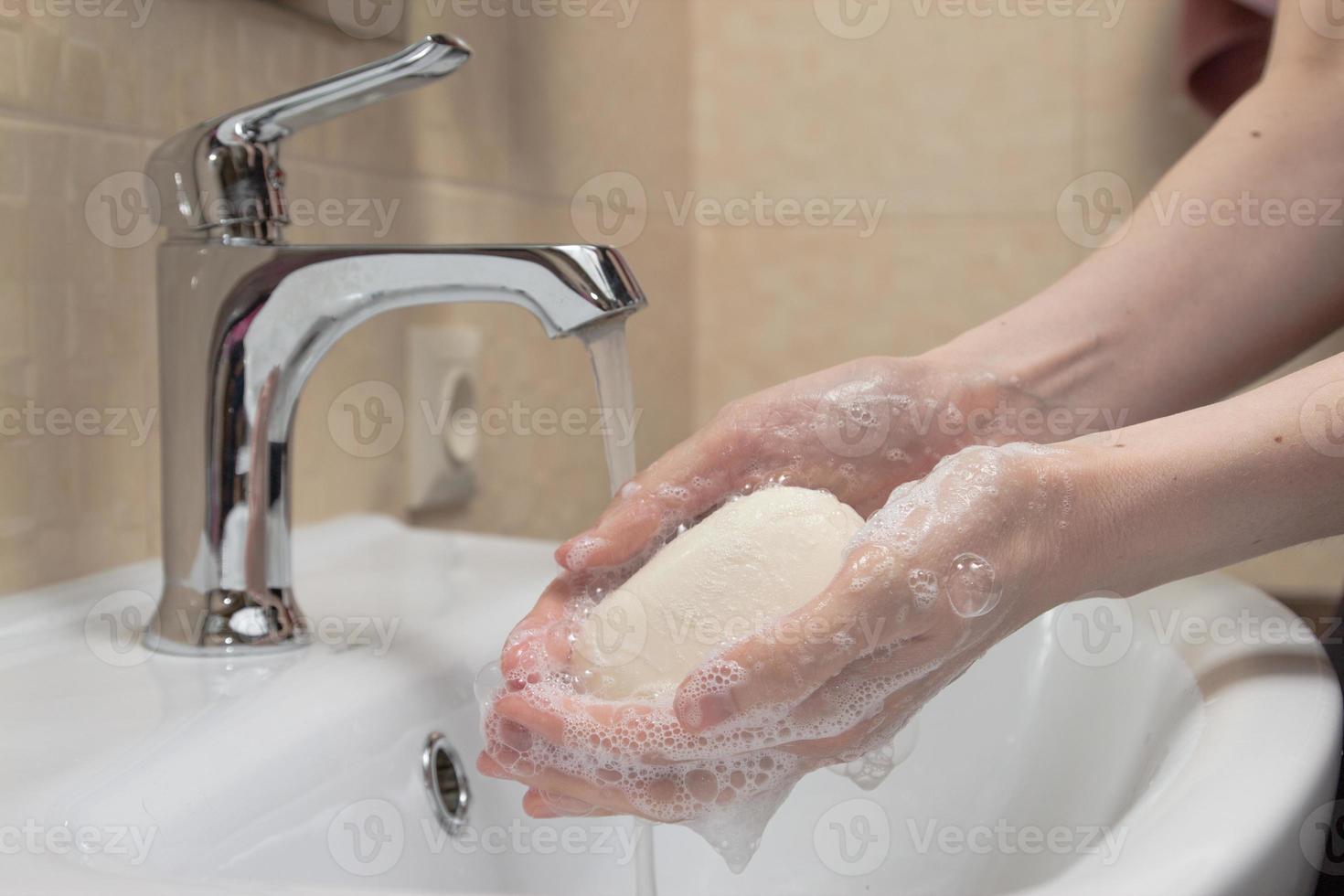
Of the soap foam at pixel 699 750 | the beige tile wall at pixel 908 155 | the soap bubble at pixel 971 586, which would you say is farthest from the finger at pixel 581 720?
the beige tile wall at pixel 908 155

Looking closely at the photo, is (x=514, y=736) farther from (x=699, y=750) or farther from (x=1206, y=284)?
(x=1206, y=284)

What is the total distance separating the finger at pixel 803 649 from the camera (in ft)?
1.24

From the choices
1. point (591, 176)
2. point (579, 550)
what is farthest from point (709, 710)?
point (591, 176)

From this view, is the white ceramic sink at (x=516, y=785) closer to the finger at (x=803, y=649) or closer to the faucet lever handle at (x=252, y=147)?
the finger at (x=803, y=649)

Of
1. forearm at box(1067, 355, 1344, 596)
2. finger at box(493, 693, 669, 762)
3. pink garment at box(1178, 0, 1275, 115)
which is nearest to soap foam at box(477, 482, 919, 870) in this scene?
finger at box(493, 693, 669, 762)

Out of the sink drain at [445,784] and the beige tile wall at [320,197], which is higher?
the beige tile wall at [320,197]

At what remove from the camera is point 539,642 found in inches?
18.6

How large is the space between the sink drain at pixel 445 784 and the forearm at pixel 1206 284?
32cm

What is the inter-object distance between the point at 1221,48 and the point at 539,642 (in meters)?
0.82

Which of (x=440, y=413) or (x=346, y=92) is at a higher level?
(x=346, y=92)

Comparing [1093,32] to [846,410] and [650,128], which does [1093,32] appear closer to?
[650,128]

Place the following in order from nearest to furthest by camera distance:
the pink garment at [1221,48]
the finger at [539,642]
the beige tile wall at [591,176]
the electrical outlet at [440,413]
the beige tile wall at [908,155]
A: the finger at [539,642]
the beige tile wall at [591,176]
the electrical outlet at [440,413]
the pink garment at [1221,48]
the beige tile wall at [908,155]

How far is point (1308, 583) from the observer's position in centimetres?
110

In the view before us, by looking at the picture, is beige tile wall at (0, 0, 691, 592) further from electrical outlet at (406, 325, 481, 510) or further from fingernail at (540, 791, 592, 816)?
fingernail at (540, 791, 592, 816)
